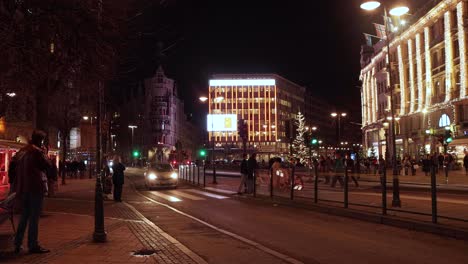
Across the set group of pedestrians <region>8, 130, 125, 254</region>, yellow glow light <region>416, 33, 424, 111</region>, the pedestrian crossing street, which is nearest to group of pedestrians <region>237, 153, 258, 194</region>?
the pedestrian crossing street

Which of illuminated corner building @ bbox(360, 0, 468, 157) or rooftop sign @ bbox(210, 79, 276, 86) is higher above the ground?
rooftop sign @ bbox(210, 79, 276, 86)

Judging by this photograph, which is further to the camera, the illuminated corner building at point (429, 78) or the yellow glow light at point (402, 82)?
the yellow glow light at point (402, 82)

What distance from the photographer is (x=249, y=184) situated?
21.9 meters

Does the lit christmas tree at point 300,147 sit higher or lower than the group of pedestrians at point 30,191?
higher

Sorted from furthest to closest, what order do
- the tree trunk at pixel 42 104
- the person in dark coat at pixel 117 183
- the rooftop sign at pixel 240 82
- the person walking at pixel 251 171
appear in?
the rooftop sign at pixel 240 82 < the person walking at pixel 251 171 < the person in dark coat at pixel 117 183 < the tree trunk at pixel 42 104

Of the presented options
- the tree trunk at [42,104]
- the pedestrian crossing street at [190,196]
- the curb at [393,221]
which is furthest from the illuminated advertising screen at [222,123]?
the curb at [393,221]

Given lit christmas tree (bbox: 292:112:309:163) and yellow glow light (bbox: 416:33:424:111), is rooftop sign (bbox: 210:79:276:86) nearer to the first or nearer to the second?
lit christmas tree (bbox: 292:112:309:163)

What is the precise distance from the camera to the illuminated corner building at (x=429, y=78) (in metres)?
51.3

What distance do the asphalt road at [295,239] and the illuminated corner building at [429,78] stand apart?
107ft

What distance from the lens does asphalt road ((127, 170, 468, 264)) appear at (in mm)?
8359

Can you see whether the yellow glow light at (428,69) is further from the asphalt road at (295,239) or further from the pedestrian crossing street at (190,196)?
the asphalt road at (295,239)

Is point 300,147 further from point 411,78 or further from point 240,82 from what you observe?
point 240,82

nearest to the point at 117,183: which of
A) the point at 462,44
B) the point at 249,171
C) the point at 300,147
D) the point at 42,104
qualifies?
the point at 42,104

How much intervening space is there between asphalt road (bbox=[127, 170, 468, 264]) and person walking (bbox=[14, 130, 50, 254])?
2878 mm
